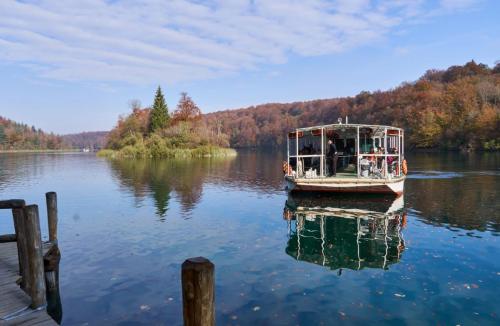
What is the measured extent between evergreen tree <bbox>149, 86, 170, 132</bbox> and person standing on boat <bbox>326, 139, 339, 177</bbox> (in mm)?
64354

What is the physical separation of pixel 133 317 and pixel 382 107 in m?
124

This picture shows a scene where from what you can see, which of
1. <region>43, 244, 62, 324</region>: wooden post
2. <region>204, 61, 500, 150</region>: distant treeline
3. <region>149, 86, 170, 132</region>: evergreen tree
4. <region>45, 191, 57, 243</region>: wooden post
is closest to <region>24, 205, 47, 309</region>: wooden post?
<region>43, 244, 62, 324</region>: wooden post

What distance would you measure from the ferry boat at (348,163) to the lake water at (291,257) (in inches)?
41.2

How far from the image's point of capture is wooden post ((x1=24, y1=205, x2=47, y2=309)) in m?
6.91

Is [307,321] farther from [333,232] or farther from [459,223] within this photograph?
[459,223]

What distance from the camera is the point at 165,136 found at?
7938 cm

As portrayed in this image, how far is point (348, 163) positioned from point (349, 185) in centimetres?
572

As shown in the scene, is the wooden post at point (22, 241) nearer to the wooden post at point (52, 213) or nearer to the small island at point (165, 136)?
the wooden post at point (52, 213)

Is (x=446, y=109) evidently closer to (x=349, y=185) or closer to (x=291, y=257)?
(x=349, y=185)

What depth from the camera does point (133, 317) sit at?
7715mm

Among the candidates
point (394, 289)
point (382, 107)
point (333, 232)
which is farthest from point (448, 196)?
point (382, 107)

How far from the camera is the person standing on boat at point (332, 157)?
22297mm

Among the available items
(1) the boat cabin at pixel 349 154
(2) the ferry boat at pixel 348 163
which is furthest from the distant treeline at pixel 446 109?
(2) the ferry boat at pixel 348 163

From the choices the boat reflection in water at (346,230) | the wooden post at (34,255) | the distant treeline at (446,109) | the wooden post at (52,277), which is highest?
the distant treeline at (446,109)
